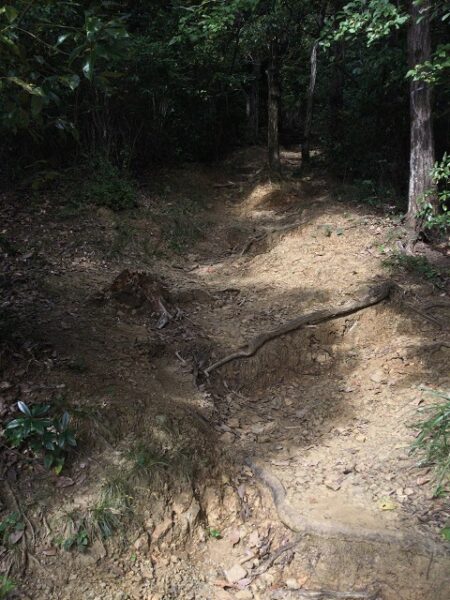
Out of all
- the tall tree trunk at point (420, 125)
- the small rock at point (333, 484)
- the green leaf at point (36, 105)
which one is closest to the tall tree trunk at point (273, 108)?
the tall tree trunk at point (420, 125)

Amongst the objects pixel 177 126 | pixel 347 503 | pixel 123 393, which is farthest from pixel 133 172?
pixel 347 503

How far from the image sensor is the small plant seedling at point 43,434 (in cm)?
334

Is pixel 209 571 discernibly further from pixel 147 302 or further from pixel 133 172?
pixel 133 172

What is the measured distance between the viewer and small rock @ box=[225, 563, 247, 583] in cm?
327

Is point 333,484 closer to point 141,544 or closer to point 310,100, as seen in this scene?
point 141,544

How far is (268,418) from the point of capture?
475cm

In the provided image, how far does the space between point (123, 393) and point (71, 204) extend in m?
4.92

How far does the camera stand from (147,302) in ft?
19.4

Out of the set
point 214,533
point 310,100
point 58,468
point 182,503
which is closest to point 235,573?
point 214,533

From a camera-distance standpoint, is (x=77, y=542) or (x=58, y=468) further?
(x=58, y=468)

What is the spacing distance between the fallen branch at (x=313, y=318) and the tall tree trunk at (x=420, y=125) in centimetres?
167

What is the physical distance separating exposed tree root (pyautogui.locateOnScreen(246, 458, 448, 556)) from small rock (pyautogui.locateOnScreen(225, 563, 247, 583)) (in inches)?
16.5

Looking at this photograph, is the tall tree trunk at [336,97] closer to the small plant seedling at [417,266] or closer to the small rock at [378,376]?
the small plant seedling at [417,266]

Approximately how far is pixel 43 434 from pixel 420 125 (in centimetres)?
613
